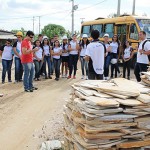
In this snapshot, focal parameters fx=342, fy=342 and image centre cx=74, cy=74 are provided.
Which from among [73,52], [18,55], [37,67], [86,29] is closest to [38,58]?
[37,67]

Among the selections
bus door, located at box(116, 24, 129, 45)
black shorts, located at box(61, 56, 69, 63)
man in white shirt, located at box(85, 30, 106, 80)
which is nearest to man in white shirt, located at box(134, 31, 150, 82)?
man in white shirt, located at box(85, 30, 106, 80)

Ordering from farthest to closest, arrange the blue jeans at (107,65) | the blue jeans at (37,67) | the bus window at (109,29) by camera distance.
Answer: the bus window at (109,29) → the blue jeans at (107,65) → the blue jeans at (37,67)

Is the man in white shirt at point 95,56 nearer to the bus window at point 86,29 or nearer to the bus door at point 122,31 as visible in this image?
the bus door at point 122,31

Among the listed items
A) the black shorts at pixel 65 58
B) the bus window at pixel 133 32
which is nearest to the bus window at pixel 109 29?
the bus window at pixel 133 32

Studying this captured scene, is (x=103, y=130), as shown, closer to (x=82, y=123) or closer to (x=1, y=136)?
(x=82, y=123)

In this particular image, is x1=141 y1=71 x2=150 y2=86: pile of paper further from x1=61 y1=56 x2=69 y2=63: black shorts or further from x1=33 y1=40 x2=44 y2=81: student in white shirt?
x1=61 y1=56 x2=69 y2=63: black shorts

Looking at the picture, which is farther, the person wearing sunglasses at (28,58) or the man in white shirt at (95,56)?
the person wearing sunglasses at (28,58)

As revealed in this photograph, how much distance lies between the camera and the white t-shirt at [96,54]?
6.87m

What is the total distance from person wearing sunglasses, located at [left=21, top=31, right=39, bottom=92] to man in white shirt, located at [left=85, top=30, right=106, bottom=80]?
9.66ft

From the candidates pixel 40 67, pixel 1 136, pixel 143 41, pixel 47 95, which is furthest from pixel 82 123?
pixel 40 67

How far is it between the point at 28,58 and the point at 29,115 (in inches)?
99.8

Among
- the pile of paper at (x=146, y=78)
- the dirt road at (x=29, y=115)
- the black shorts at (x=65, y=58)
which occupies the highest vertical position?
the pile of paper at (x=146, y=78)

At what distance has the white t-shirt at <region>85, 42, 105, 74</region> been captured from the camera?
22.5ft

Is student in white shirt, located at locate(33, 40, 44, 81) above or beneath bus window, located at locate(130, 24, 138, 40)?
beneath
